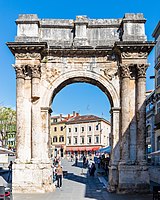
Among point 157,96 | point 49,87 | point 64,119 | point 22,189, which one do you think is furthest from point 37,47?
point 64,119

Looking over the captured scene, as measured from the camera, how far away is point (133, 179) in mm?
16969

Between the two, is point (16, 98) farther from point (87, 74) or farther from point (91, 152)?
point (91, 152)

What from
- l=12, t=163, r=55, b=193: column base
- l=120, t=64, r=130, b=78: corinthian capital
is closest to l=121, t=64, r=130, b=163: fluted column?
l=120, t=64, r=130, b=78: corinthian capital

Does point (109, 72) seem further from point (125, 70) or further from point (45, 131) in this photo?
point (45, 131)

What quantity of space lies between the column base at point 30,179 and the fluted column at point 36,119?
460 millimetres

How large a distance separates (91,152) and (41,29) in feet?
170

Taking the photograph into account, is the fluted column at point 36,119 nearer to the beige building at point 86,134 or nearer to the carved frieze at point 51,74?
the carved frieze at point 51,74

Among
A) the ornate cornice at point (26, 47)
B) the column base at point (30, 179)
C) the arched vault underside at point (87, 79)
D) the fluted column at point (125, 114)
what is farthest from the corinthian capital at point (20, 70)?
the fluted column at point (125, 114)

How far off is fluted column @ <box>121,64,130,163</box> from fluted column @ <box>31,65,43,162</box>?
3.97 m

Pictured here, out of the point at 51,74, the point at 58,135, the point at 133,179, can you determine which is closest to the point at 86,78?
the point at 51,74

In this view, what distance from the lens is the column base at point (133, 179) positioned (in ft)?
55.3

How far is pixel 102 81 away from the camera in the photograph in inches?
721

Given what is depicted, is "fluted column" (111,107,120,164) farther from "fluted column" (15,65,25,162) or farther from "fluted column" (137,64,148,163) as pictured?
"fluted column" (15,65,25,162)

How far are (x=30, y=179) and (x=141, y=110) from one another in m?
6.11
